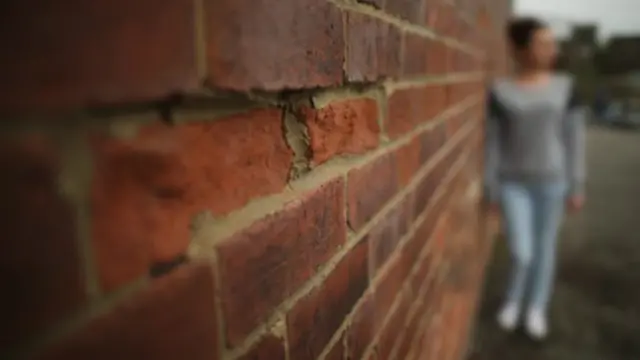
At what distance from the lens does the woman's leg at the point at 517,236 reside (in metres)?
2.59

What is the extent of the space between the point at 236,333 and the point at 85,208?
198 mm

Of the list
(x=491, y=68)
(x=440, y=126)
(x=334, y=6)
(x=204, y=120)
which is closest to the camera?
(x=204, y=120)

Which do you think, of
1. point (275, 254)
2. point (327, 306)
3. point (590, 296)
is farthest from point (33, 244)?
Answer: point (590, 296)

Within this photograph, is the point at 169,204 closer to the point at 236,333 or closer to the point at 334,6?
the point at 236,333

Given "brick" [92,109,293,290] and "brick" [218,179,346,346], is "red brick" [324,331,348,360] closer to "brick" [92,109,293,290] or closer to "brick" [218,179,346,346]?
"brick" [218,179,346,346]

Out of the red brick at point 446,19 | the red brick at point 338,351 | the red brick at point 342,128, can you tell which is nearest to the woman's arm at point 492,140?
the red brick at point 446,19

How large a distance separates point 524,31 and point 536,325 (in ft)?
5.27

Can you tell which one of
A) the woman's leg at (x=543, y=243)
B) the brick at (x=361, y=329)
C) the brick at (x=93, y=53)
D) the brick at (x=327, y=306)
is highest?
the brick at (x=93, y=53)

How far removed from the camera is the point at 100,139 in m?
0.28

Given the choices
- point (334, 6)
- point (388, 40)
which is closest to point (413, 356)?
point (388, 40)

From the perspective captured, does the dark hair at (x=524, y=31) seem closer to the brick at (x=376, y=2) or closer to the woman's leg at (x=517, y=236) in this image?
the woman's leg at (x=517, y=236)

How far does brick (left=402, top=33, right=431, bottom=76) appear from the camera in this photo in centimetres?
84

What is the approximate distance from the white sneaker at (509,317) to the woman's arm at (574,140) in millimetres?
738

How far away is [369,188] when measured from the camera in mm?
702
